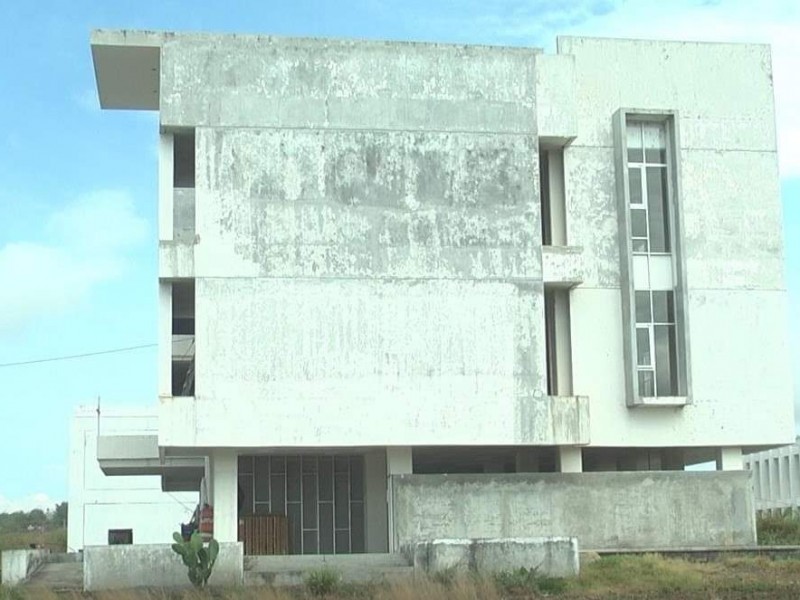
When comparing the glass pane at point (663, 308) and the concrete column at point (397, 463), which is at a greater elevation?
the glass pane at point (663, 308)

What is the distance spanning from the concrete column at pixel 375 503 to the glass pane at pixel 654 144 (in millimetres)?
10357

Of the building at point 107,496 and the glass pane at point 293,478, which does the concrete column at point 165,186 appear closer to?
A: the glass pane at point 293,478

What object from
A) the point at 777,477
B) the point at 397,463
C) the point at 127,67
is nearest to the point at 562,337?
the point at 397,463

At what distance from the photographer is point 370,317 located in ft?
105

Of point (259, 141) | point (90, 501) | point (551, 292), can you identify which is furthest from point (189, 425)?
point (90, 501)

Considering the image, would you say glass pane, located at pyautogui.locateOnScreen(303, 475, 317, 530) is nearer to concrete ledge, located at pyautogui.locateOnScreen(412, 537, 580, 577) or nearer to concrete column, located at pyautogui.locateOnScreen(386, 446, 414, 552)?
concrete column, located at pyautogui.locateOnScreen(386, 446, 414, 552)

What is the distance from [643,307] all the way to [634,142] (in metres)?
4.18

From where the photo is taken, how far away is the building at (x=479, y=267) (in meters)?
31.8

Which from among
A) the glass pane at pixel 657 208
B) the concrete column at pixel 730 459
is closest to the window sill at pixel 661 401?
the concrete column at pixel 730 459

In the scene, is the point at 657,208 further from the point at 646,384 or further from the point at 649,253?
the point at 646,384

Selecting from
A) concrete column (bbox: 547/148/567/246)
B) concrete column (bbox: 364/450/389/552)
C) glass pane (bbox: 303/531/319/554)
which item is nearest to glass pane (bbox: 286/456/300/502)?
glass pane (bbox: 303/531/319/554)

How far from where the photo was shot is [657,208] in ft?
112

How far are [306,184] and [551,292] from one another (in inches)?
266

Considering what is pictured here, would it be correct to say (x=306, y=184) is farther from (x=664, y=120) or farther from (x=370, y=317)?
(x=664, y=120)
